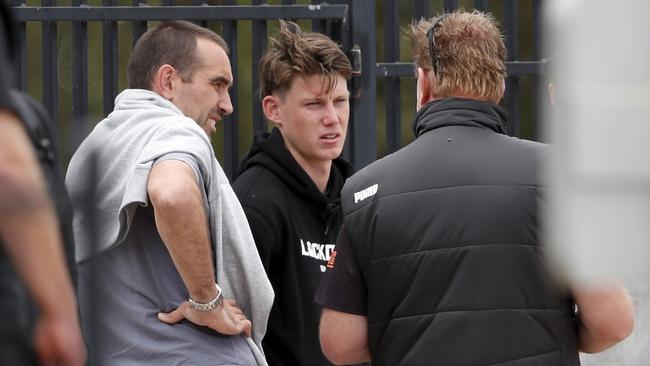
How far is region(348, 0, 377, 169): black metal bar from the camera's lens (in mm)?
4879

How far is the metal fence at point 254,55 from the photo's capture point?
4.89 m

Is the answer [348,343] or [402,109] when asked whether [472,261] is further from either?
[402,109]

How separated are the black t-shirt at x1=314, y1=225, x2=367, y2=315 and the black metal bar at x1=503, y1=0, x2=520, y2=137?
203cm

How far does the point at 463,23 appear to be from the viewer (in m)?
3.33

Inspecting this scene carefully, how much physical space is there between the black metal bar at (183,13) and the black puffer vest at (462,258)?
1.79 m

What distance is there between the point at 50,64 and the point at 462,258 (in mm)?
2513

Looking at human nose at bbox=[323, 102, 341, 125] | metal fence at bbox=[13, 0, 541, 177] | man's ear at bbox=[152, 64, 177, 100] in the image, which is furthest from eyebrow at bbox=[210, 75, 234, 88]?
metal fence at bbox=[13, 0, 541, 177]

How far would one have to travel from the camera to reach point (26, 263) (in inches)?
62.8

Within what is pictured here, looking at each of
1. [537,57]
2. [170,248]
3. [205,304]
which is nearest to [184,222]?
[170,248]

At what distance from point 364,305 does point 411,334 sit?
7.5 inches

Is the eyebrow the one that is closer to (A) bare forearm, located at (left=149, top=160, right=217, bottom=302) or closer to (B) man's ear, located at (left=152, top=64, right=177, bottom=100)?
(B) man's ear, located at (left=152, top=64, right=177, bottom=100)

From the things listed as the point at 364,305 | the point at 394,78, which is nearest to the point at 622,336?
the point at 364,305

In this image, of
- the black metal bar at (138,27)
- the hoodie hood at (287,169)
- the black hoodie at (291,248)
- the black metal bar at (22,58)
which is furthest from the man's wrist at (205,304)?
the black metal bar at (22,58)

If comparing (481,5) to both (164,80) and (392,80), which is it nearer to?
(392,80)
